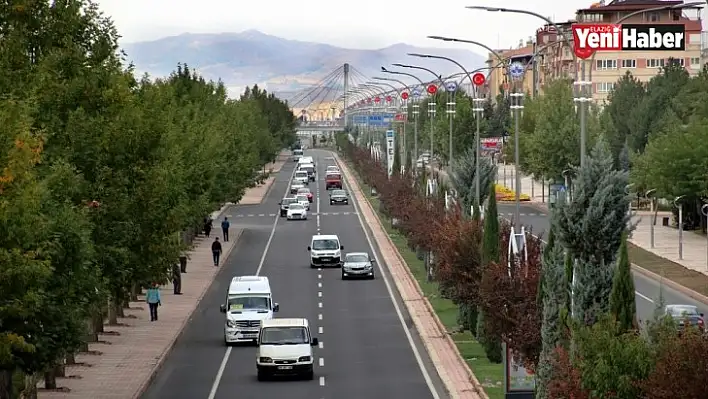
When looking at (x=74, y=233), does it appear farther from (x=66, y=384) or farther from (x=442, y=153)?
(x=442, y=153)

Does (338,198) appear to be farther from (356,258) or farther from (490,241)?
(490,241)

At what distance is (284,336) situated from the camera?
→ 1563 inches

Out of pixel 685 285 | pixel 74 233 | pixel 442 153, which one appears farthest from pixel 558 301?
pixel 442 153

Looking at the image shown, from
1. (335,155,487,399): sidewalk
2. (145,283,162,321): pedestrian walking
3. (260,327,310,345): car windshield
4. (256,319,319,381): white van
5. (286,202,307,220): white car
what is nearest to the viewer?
(335,155,487,399): sidewalk

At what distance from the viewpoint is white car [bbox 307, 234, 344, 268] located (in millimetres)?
72438

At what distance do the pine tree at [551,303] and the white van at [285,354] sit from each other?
9626mm

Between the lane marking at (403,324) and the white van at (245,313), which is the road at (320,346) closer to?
the lane marking at (403,324)

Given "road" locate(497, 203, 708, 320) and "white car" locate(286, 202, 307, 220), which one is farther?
"white car" locate(286, 202, 307, 220)

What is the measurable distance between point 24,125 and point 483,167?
30.7 meters

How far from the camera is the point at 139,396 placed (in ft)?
117

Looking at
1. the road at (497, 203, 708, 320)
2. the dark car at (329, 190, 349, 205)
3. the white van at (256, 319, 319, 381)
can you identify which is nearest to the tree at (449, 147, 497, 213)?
the road at (497, 203, 708, 320)

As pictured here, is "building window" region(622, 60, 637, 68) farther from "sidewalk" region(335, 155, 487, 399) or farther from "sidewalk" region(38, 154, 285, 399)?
"sidewalk" region(38, 154, 285, 399)

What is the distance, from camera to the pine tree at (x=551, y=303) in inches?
→ 1106

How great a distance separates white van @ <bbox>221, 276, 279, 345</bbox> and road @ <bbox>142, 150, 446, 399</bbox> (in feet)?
1.39
